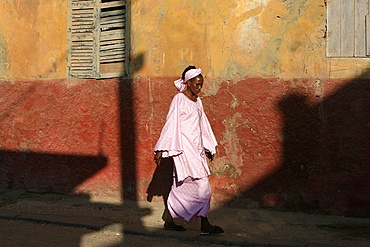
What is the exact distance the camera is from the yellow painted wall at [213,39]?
6719 mm

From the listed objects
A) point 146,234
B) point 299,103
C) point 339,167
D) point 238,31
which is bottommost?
point 146,234

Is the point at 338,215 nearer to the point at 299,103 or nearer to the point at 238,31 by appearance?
the point at 299,103

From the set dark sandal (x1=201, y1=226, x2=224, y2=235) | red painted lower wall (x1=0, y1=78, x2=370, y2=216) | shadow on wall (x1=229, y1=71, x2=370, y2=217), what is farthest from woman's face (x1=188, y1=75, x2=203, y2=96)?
dark sandal (x1=201, y1=226, x2=224, y2=235)

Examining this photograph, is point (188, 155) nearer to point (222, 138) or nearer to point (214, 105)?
point (222, 138)

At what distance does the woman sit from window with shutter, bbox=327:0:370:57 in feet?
5.59

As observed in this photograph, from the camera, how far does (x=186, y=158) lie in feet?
19.6

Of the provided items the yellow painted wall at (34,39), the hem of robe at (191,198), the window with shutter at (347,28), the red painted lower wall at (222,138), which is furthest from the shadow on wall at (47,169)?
the window with shutter at (347,28)

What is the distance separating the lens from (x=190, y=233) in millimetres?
5992

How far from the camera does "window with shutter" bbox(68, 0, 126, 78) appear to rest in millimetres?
7980

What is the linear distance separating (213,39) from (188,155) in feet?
6.01

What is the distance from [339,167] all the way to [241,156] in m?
1.15


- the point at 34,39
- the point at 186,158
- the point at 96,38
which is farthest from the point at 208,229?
the point at 34,39

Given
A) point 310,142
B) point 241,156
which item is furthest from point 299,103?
point 241,156

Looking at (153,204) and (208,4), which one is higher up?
(208,4)
